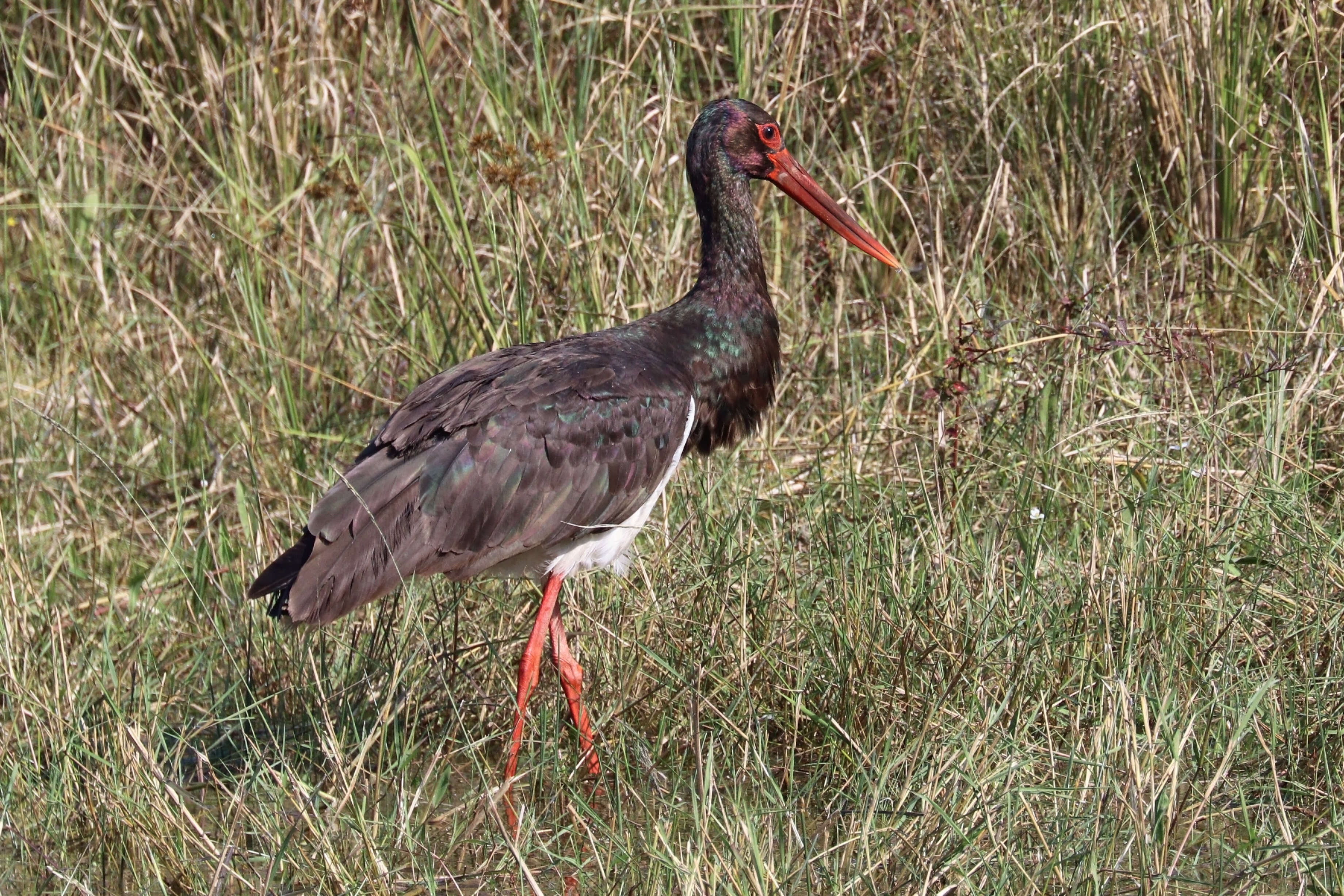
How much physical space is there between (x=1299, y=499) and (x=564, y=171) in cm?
239

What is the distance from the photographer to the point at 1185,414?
4.05m

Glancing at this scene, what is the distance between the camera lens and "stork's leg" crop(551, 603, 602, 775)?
3.49 meters

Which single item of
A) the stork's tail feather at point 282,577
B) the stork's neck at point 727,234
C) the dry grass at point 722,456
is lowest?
the dry grass at point 722,456

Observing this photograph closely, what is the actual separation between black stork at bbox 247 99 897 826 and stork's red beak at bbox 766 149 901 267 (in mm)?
314

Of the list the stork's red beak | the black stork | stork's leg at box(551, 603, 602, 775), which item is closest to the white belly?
the black stork

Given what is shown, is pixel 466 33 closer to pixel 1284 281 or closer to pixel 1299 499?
pixel 1284 281

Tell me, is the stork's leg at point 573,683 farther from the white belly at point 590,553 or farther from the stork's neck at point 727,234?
the stork's neck at point 727,234

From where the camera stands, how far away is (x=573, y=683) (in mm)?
3758

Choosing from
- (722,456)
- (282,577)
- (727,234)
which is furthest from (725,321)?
(282,577)

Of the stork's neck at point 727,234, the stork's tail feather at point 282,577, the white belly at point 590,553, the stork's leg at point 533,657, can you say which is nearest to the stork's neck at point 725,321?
the stork's neck at point 727,234

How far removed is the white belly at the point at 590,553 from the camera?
12.4ft

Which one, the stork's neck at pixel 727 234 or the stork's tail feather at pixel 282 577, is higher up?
the stork's neck at pixel 727 234

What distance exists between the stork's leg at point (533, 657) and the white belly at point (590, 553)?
4 centimetres

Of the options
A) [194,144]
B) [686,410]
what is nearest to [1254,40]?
[686,410]
